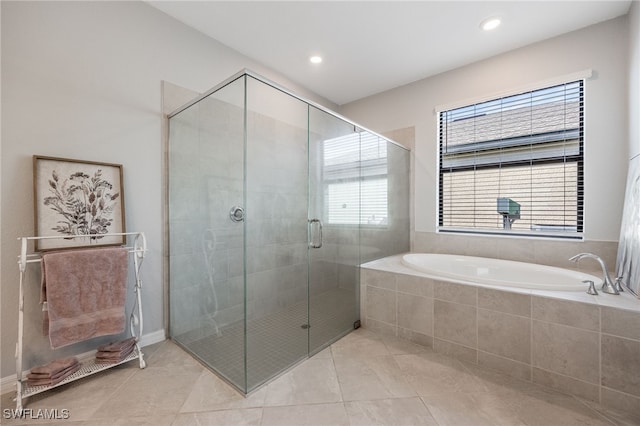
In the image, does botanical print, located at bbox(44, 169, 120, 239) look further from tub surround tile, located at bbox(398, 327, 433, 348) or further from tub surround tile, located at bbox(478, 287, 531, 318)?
tub surround tile, located at bbox(478, 287, 531, 318)

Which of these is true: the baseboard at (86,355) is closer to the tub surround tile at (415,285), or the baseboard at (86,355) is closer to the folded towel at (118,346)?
the folded towel at (118,346)

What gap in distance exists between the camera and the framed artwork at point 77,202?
5.31 ft

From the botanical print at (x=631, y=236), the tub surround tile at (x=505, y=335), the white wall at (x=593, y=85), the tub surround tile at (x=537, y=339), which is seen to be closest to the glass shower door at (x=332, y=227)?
the tub surround tile at (x=537, y=339)

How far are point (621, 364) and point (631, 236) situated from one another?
3.14 ft

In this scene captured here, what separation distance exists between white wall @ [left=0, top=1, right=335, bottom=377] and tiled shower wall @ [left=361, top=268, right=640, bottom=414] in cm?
214

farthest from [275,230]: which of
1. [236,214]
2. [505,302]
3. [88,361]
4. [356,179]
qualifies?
[505,302]

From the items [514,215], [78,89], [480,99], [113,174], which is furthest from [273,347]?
[480,99]

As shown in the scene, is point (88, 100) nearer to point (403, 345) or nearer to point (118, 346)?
point (118, 346)

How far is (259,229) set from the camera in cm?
195

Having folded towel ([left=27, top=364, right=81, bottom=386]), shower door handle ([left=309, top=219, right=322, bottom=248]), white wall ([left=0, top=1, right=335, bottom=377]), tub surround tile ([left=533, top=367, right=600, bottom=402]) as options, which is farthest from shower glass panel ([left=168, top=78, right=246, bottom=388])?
tub surround tile ([left=533, top=367, right=600, bottom=402])

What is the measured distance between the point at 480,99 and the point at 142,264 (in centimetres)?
359

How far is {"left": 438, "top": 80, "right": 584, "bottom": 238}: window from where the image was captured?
244 cm

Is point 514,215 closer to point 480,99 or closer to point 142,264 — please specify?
point 480,99

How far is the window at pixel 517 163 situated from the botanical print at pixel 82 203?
3242 mm
